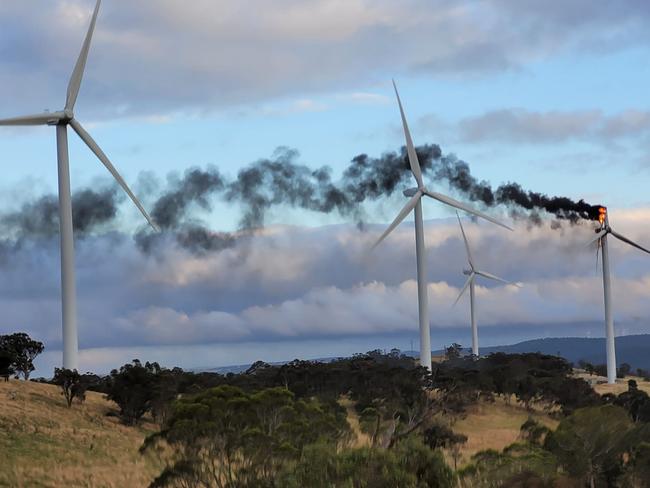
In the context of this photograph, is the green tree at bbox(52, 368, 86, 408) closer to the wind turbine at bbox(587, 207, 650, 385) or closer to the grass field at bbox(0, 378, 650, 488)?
the grass field at bbox(0, 378, 650, 488)

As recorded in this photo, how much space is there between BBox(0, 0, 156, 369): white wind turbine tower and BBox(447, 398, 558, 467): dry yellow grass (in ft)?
120

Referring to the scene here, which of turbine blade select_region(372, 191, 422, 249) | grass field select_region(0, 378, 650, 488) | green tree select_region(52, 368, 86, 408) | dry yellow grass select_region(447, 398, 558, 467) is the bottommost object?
dry yellow grass select_region(447, 398, 558, 467)

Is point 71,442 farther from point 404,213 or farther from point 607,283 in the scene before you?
point 607,283

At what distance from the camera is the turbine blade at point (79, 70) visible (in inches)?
3797

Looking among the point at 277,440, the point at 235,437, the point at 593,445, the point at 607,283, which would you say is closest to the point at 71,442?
the point at 235,437

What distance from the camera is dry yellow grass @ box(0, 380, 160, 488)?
2504 inches

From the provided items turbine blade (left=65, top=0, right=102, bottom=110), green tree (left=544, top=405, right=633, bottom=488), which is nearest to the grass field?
green tree (left=544, top=405, right=633, bottom=488)

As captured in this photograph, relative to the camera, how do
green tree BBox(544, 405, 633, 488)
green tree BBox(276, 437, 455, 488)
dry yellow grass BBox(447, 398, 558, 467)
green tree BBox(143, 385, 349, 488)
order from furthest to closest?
1. dry yellow grass BBox(447, 398, 558, 467)
2. green tree BBox(544, 405, 633, 488)
3. green tree BBox(143, 385, 349, 488)
4. green tree BBox(276, 437, 455, 488)

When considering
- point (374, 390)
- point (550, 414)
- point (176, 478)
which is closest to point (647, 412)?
point (550, 414)

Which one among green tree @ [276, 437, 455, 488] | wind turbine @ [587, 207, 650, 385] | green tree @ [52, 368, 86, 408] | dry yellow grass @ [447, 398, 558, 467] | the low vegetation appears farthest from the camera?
wind turbine @ [587, 207, 650, 385]

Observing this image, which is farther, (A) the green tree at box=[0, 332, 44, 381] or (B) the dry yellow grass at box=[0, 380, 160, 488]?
(A) the green tree at box=[0, 332, 44, 381]

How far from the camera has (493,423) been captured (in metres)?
121

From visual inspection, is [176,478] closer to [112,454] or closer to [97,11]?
[112,454]

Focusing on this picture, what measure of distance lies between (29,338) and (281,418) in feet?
289
